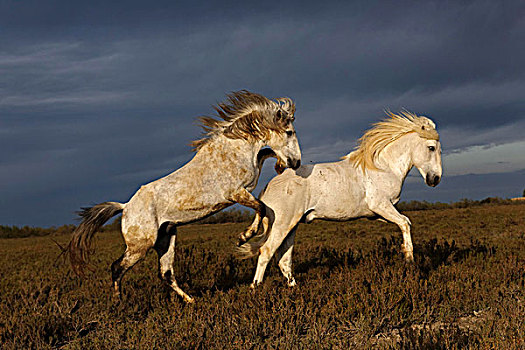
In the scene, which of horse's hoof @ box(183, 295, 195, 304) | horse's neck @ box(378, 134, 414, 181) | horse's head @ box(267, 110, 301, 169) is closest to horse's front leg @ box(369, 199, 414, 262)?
horse's neck @ box(378, 134, 414, 181)

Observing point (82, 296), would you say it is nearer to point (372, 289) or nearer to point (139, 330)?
point (139, 330)

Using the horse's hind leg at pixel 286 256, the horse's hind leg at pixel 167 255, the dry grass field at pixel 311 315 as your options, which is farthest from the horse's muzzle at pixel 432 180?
the horse's hind leg at pixel 167 255

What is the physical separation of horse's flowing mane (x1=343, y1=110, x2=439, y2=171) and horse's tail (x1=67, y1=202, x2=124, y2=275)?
12.3 feet

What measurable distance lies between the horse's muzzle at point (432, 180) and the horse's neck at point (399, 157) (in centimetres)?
33

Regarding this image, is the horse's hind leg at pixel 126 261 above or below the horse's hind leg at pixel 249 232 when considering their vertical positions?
below

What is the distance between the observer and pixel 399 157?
256 inches

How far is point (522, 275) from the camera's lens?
19.6 ft

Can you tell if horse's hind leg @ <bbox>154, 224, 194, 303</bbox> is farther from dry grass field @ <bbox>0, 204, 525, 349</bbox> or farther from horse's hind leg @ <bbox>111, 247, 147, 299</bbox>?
horse's hind leg @ <bbox>111, 247, 147, 299</bbox>

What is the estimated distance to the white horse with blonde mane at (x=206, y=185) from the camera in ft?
15.2

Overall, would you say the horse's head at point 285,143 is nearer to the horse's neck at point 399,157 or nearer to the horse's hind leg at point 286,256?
the horse's hind leg at point 286,256

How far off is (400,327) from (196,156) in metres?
3.06

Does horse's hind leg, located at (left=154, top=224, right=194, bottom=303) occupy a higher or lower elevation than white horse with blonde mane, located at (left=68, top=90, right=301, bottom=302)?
lower

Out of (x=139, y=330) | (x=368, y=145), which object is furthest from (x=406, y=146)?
(x=139, y=330)

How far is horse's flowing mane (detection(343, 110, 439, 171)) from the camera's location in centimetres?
638
